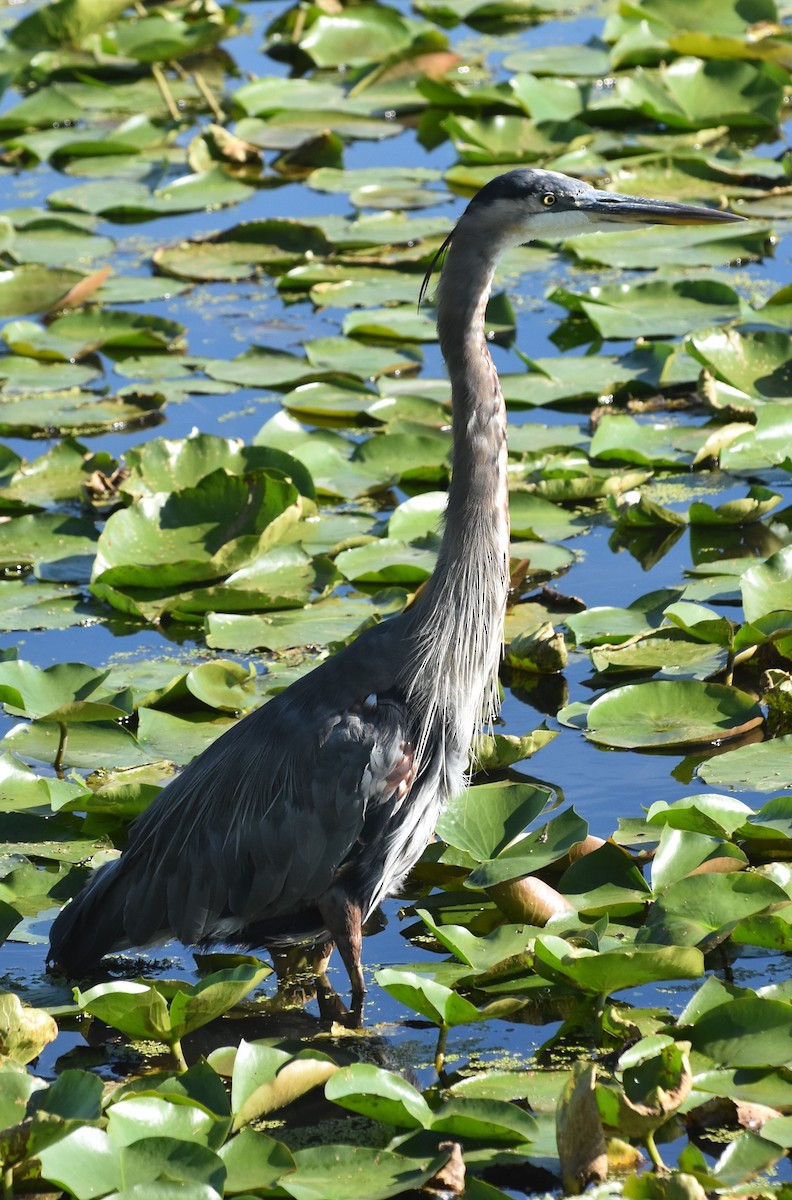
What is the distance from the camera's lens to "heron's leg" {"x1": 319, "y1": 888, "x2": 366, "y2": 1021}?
3.94 m

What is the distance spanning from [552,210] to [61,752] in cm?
194

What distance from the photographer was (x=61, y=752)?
4711 mm

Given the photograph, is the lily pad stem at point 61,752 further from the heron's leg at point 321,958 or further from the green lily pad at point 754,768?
the green lily pad at point 754,768

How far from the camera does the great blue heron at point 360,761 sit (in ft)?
13.1

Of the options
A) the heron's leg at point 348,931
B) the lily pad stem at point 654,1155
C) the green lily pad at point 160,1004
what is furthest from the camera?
the heron's leg at point 348,931

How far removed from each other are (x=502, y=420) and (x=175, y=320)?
4125mm

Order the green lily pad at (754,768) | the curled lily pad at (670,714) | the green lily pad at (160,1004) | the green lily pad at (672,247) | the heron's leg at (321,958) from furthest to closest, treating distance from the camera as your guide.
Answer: the green lily pad at (672,247)
the curled lily pad at (670,714)
the green lily pad at (754,768)
the heron's leg at (321,958)
the green lily pad at (160,1004)

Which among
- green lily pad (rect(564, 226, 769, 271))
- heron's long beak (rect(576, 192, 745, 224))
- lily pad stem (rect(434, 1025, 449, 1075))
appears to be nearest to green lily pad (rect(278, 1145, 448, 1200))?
lily pad stem (rect(434, 1025, 449, 1075))

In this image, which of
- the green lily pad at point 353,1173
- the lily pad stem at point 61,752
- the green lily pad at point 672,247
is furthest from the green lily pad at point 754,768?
the green lily pad at point 672,247

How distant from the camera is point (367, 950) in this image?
4199mm

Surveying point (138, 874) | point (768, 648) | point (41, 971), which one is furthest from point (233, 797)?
point (768, 648)

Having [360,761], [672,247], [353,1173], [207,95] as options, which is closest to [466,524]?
[360,761]

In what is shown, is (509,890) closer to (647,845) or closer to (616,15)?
(647,845)

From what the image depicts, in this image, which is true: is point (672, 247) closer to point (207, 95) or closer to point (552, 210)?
point (207, 95)
